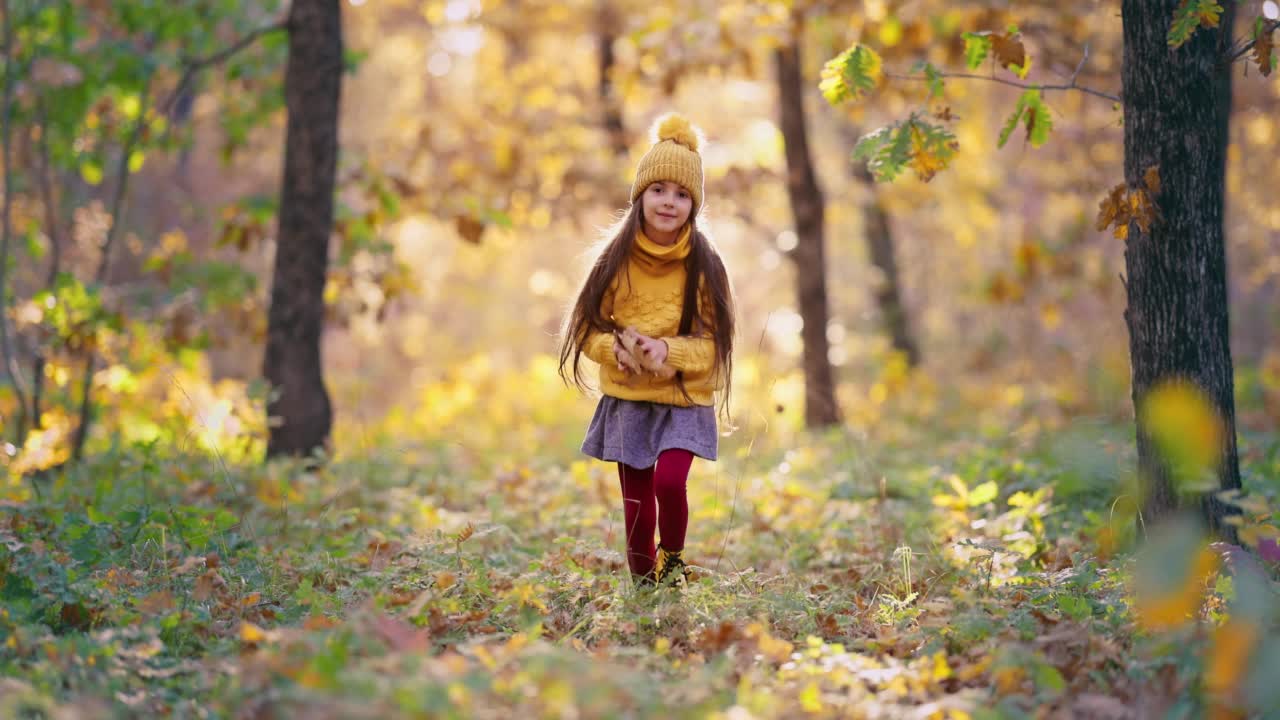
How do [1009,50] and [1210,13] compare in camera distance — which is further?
[1009,50]

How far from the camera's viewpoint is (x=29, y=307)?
24.1 ft

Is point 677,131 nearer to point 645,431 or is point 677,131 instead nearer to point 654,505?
point 645,431

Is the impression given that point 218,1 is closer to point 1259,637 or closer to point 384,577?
point 384,577

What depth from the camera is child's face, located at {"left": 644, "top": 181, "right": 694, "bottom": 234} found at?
4543mm

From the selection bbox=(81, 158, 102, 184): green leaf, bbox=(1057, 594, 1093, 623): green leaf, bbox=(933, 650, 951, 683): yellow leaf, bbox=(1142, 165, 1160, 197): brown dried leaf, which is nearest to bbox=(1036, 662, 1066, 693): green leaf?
bbox=(933, 650, 951, 683): yellow leaf

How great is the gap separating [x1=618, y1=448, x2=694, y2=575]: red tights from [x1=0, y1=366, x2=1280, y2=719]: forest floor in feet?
0.59

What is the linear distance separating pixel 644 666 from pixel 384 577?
142 cm

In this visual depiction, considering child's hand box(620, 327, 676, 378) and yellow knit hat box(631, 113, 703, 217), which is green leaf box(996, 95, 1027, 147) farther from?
child's hand box(620, 327, 676, 378)

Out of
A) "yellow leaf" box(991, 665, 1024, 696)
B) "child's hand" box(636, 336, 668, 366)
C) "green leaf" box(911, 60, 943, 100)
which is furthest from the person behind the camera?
"green leaf" box(911, 60, 943, 100)

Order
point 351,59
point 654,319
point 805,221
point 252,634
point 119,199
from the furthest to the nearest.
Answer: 1. point 805,221
2. point 351,59
3. point 119,199
4. point 654,319
5. point 252,634

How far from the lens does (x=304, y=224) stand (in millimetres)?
7367

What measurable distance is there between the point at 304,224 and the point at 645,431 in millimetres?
3813

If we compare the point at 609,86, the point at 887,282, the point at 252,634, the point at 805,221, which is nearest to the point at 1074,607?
the point at 252,634

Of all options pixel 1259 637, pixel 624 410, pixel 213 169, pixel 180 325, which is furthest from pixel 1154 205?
pixel 213 169
